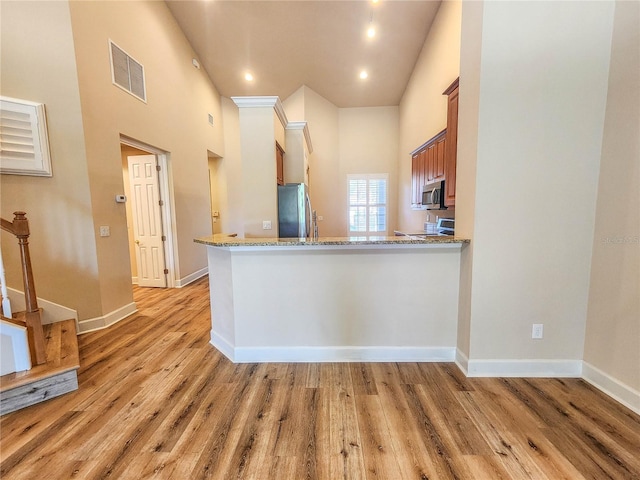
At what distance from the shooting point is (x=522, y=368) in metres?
1.96

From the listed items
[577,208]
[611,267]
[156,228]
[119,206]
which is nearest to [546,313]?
[611,267]

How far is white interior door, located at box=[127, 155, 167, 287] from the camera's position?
421cm

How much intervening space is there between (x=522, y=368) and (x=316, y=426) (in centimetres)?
163

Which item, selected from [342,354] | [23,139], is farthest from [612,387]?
[23,139]

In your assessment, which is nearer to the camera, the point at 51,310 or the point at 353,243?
the point at 353,243

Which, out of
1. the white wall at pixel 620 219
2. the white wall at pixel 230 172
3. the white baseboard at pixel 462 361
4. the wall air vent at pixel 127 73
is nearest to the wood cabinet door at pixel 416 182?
the white wall at pixel 620 219

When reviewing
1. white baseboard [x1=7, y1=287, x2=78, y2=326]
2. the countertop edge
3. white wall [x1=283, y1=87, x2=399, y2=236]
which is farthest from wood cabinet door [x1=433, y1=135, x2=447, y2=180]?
white baseboard [x1=7, y1=287, x2=78, y2=326]

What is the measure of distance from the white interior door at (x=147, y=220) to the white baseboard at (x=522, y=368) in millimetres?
4624

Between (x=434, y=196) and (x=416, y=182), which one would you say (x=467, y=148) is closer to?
(x=434, y=196)

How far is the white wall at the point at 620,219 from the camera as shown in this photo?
1592 millimetres

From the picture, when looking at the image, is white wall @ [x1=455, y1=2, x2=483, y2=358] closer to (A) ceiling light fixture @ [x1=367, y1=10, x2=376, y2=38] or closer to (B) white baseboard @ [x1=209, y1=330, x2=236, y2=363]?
(B) white baseboard @ [x1=209, y1=330, x2=236, y2=363]

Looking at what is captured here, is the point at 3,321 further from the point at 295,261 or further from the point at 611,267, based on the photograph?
the point at 611,267

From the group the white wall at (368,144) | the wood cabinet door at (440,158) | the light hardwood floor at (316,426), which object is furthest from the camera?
the white wall at (368,144)

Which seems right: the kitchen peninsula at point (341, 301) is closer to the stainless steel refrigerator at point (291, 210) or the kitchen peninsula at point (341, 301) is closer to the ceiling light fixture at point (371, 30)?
the stainless steel refrigerator at point (291, 210)
